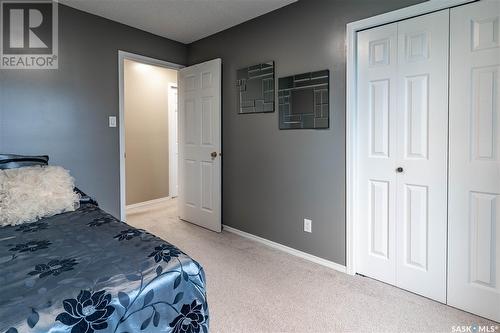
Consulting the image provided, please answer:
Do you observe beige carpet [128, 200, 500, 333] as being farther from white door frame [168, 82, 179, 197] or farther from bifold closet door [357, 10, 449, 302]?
white door frame [168, 82, 179, 197]

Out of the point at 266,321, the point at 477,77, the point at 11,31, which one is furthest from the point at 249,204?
the point at 11,31

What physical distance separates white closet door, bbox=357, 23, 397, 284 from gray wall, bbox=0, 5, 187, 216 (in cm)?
247

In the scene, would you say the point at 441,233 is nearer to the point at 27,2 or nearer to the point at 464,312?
the point at 464,312


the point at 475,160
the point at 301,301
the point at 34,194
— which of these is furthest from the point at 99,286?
the point at 475,160

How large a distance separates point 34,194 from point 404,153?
2.46 metres

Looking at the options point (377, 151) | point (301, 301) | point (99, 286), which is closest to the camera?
point (99, 286)

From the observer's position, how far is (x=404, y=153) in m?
2.08

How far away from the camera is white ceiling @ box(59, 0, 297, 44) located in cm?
265

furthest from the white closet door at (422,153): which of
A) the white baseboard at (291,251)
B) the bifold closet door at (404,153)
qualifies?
the white baseboard at (291,251)

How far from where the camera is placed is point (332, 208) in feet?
8.11

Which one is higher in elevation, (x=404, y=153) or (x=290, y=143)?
(x=290, y=143)

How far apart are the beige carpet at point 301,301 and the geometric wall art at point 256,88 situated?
4.80ft

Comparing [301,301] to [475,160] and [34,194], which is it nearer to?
[475,160]

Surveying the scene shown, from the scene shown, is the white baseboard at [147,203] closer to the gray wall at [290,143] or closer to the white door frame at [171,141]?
the white door frame at [171,141]
